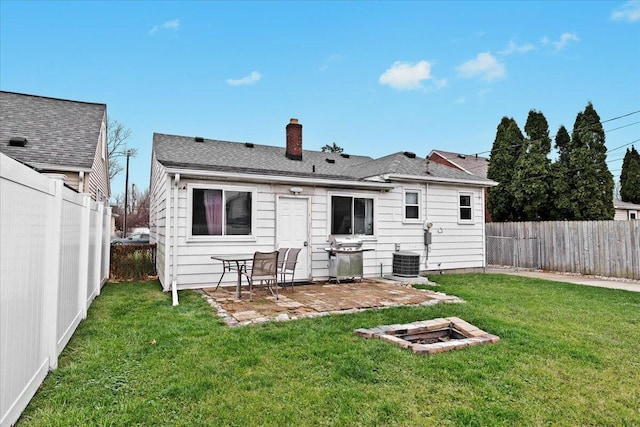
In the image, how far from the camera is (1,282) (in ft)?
6.56

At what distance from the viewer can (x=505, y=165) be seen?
18891 mm

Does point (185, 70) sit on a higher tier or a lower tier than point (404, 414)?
higher

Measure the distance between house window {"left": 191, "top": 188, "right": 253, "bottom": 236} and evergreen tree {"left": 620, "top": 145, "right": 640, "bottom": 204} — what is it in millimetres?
32017

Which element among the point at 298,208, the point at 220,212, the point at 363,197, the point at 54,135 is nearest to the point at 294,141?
the point at 363,197

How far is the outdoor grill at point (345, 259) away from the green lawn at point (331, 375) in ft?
10.3

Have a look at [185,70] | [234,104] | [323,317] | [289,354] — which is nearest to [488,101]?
[234,104]

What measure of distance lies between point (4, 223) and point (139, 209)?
3704 cm

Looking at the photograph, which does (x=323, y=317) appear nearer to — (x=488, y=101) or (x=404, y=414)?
(x=404, y=414)

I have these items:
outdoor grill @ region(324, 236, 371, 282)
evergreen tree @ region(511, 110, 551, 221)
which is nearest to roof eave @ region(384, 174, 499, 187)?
outdoor grill @ region(324, 236, 371, 282)

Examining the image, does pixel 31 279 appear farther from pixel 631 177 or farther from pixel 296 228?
pixel 631 177

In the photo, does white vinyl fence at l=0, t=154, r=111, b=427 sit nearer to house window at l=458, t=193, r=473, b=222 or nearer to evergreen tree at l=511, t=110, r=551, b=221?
house window at l=458, t=193, r=473, b=222

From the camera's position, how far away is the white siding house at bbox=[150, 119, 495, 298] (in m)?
7.61

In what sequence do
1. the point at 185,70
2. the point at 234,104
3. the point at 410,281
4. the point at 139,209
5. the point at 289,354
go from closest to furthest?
the point at 289,354
the point at 410,281
the point at 185,70
the point at 234,104
the point at 139,209

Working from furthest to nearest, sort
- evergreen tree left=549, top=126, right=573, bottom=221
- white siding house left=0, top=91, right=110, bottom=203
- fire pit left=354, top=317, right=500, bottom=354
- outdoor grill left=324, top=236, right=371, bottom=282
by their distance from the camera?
evergreen tree left=549, top=126, right=573, bottom=221
white siding house left=0, top=91, right=110, bottom=203
outdoor grill left=324, top=236, right=371, bottom=282
fire pit left=354, top=317, right=500, bottom=354
